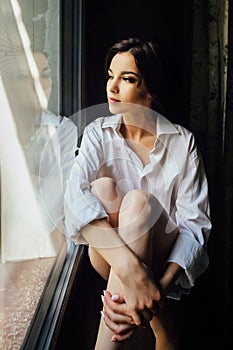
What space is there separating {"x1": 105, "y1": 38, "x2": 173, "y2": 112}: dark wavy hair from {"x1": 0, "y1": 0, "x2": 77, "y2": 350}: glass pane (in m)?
0.16

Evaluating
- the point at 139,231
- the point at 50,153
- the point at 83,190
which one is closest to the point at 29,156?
the point at 50,153

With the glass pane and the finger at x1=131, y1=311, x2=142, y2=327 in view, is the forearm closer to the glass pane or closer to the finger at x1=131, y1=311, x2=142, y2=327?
the finger at x1=131, y1=311, x2=142, y2=327

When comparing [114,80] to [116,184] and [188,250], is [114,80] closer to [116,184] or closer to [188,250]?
[116,184]

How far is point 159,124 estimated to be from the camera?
954 millimetres

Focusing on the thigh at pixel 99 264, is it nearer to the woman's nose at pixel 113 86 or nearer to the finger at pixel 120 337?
the finger at pixel 120 337

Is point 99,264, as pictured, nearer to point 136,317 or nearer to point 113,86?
point 136,317

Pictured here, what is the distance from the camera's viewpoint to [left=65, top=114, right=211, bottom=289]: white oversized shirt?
2.89ft

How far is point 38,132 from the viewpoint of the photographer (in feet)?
3.42

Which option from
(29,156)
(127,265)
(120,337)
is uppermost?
(29,156)

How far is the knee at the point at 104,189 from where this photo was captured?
0.83 m

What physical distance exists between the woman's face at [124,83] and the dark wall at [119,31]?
7 centimetres

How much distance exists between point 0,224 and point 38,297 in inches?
6.8

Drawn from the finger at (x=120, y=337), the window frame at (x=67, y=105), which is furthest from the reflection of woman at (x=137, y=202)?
the window frame at (x=67, y=105)

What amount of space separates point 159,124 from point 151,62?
0.12 metres
